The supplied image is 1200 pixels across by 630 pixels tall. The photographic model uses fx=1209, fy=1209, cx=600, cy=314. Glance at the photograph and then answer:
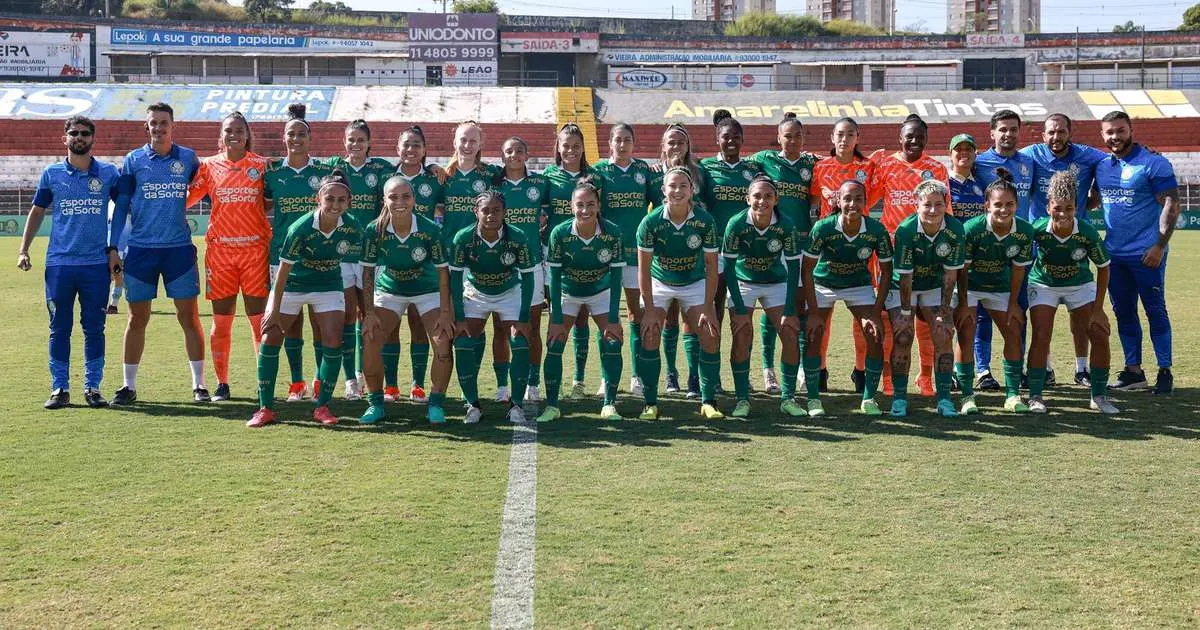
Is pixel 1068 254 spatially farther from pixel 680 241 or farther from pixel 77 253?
pixel 77 253

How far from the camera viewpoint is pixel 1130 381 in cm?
841

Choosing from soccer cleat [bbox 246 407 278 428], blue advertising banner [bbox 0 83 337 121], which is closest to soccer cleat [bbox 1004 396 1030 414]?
soccer cleat [bbox 246 407 278 428]

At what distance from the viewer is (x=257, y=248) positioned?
26.5 ft

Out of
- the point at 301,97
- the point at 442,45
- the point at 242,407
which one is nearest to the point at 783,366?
the point at 242,407

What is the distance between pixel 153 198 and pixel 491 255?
241cm

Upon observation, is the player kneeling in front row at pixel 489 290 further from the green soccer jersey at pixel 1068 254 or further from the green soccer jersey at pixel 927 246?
the green soccer jersey at pixel 1068 254

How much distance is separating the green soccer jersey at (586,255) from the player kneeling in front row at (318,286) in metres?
1.22

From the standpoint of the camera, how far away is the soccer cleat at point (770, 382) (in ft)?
27.2

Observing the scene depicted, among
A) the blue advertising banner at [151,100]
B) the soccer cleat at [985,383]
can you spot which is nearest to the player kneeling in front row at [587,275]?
the soccer cleat at [985,383]

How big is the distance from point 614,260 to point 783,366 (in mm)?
1240

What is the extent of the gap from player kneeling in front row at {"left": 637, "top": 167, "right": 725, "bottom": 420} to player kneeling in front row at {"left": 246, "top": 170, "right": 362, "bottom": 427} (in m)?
1.79

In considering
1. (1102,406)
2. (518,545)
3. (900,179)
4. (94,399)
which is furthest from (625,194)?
(518,545)

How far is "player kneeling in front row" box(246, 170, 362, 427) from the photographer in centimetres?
714

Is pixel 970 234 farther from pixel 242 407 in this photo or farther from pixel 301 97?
pixel 301 97
